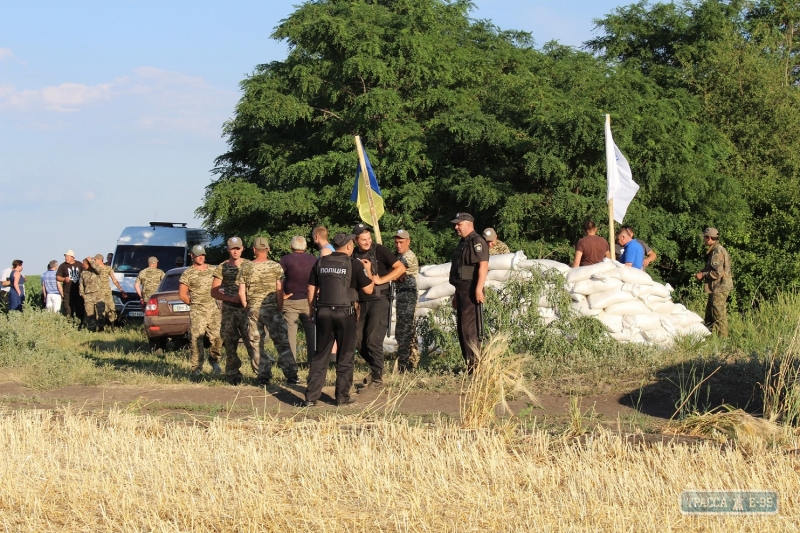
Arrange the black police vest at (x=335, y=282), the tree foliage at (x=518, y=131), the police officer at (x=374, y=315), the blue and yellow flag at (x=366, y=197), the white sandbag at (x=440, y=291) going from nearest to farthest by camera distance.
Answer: the black police vest at (x=335, y=282) → the police officer at (x=374, y=315) → the white sandbag at (x=440, y=291) → the blue and yellow flag at (x=366, y=197) → the tree foliage at (x=518, y=131)

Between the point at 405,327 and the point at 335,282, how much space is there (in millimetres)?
2797

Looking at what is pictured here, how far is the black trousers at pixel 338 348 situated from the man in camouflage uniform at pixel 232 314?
7.22ft

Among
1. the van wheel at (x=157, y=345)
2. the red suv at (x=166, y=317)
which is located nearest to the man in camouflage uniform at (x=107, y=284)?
the van wheel at (x=157, y=345)

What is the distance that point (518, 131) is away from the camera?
20.3 meters

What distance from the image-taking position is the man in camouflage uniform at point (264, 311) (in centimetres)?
1185

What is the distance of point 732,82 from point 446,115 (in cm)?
694

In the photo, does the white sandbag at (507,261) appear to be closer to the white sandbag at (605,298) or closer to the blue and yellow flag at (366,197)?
the white sandbag at (605,298)

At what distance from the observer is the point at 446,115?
70.4 ft

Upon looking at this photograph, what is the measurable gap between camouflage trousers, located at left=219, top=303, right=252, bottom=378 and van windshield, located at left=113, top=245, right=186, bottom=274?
12148 mm

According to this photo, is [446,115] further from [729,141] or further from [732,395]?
[732,395]

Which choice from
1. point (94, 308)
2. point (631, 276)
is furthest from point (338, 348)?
point (94, 308)

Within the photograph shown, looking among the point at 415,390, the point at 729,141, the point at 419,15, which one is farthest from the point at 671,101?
the point at 415,390

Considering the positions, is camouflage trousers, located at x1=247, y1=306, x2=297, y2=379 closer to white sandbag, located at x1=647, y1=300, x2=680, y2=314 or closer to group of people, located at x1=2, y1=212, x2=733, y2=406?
group of people, located at x1=2, y1=212, x2=733, y2=406

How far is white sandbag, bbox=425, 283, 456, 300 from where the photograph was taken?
13508 millimetres
